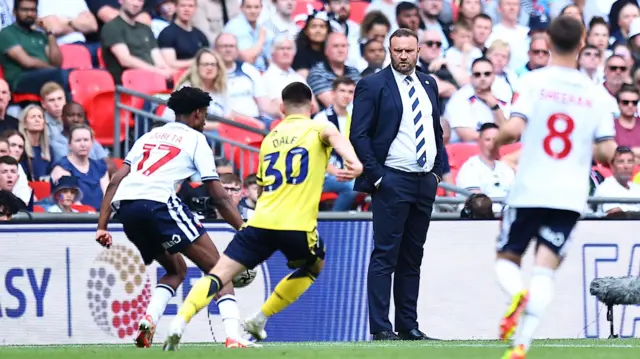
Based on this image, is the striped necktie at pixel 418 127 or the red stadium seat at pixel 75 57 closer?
the striped necktie at pixel 418 127

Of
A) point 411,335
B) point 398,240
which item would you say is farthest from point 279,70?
point 411,335

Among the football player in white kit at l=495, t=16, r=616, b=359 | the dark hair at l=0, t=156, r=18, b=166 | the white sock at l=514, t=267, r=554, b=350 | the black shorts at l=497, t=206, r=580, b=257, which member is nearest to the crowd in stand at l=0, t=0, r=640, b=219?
the dark hair at l=0, t=156, r=18, b=166

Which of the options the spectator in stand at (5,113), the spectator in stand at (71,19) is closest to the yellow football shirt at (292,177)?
the spectator in stand at (5,113)

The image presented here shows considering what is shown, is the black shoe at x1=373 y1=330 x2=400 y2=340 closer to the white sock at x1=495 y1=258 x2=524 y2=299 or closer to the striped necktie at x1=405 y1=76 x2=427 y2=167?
the striped necktie at x1=405 y1=76 x2=427 y2=167

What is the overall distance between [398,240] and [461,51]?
25.7 ft

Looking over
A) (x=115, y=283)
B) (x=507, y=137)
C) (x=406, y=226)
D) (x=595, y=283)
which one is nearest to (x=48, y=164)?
(x=115, y=283)

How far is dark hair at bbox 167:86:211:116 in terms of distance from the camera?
10678 millimetres

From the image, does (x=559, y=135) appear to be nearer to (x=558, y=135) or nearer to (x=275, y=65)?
(x=558, y=135)

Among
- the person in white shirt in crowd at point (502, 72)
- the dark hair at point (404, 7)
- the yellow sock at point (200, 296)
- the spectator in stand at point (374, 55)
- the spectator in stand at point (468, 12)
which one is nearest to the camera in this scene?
the yellow sock at point (200, 296)

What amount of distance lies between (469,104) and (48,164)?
5174 millimetres

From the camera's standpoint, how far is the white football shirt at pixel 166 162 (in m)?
10.6

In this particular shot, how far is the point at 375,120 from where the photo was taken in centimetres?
1134

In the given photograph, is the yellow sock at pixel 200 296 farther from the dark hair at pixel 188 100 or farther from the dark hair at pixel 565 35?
the dark hair at pixel 565 35

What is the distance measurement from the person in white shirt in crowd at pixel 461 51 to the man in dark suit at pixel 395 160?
691cm
